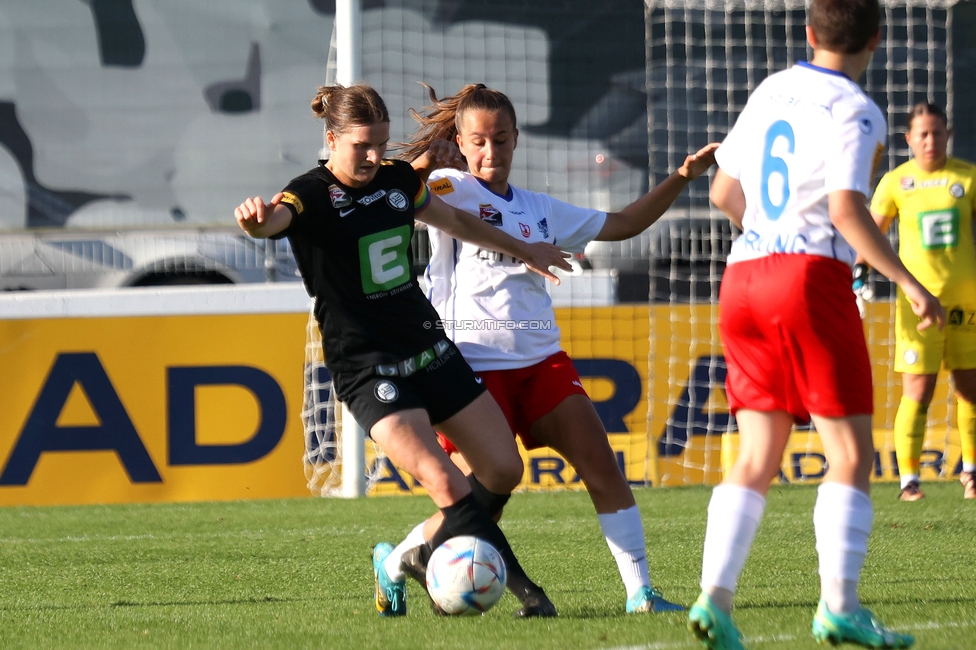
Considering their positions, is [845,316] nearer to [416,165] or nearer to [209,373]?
[416,165]

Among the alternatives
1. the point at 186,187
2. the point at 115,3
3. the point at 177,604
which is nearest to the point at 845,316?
the point at 177,604

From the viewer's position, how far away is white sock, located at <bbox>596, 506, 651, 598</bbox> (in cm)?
417

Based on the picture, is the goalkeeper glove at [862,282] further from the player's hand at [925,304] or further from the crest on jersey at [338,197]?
the player's hand at [925,304]

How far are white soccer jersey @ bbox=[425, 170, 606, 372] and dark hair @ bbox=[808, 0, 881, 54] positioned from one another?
1.45m

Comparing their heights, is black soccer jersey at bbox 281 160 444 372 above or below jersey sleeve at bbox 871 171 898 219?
below

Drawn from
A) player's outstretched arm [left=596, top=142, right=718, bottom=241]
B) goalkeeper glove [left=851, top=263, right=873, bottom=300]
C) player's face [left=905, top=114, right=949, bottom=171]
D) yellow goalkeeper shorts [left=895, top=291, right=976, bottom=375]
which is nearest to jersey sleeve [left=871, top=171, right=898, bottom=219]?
player's face [left=905, top=114, right=949, bottom=171]

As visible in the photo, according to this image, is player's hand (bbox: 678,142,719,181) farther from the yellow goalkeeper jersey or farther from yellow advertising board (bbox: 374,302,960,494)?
yellow advertising board (bbox: 374,302,960,494)

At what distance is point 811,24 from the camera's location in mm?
3330

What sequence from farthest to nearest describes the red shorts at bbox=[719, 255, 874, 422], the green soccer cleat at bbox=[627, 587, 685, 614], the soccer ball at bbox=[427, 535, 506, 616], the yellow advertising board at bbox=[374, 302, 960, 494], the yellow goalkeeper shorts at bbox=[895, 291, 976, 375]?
the yellow advertising board at bbox=[374, 302, 960, 494]
the yellow goalkeeper shorts at bbox=[895, 291, 976, 375]
the green soccer cleat at bbox=[627, 587, 685, 614]
the soccer ball at bbox=[427, 535, 506, 616]
the red shorts at bbox=[719, 255, 874, 422]

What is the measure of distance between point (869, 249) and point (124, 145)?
32.2ft

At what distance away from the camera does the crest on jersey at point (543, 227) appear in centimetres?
455

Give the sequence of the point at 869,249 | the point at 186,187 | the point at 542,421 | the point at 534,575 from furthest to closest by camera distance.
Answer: the point at 186,187 < the point at 534,575 < the point at 542,421 < the point at 869,249

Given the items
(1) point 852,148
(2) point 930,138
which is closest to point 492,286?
(1) point 852,148

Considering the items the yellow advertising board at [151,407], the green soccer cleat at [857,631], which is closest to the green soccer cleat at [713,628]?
the green soccer cleat at [857,631]
